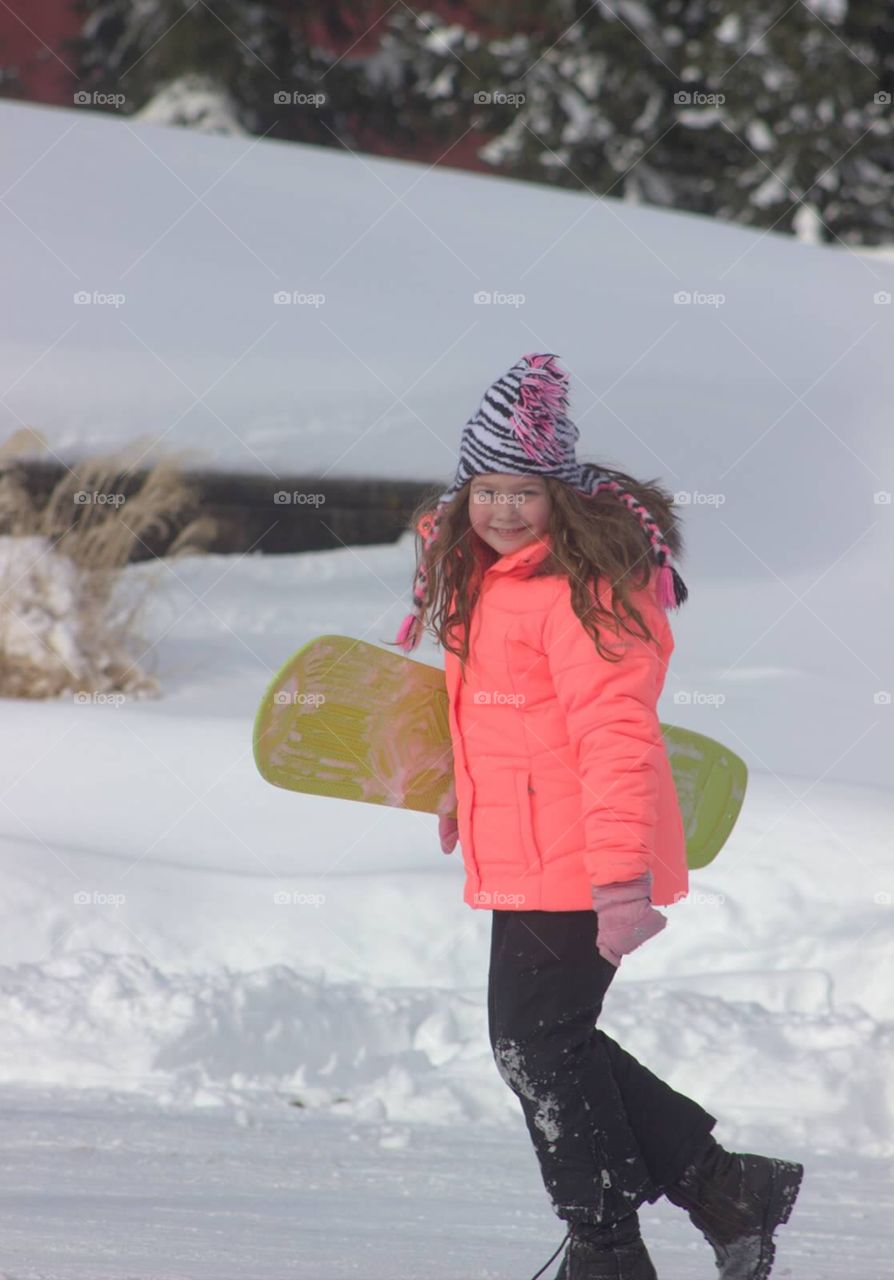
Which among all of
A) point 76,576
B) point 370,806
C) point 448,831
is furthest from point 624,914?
point 76,576

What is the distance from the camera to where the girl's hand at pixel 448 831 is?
242 centimetres

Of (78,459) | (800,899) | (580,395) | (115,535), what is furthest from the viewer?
(580,395)

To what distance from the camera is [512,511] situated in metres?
2.20

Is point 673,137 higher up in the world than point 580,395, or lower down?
higher up

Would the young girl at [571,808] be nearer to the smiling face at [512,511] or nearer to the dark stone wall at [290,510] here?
the smiling face at [512,511]

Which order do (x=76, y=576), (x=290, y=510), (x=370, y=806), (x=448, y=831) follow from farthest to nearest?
1. (x=290, y=510)
2. (x=76, y=576)
3. (x=370, y=806)
4. (x=448, y=831)

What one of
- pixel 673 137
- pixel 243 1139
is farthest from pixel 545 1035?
pixel 673 137

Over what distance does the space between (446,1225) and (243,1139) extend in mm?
571

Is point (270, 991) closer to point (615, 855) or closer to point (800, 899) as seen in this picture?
point (800, 899)

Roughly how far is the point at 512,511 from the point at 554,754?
368 mm

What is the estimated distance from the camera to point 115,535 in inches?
242

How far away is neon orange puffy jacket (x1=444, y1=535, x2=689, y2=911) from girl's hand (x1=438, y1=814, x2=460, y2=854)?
18 cm

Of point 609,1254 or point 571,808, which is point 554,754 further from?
point 609,1254

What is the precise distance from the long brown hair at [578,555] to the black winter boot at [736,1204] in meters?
0.79
